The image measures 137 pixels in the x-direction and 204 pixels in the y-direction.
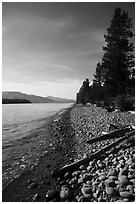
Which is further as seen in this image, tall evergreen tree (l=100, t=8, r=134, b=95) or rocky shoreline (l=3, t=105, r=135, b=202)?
tall evergreen tree (l=100, t=8, r=134, b=95)

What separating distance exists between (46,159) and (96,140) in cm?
280

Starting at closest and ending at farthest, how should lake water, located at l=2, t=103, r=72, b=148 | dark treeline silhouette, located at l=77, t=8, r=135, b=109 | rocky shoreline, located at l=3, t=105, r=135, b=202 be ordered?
rocky shoreline, located at l=3, t=105, r=135, b=202, lake water, located at l=2, t=103, r=72, b=148, dark treeline silhouette, located at l=77, t=8, r=135, b=109

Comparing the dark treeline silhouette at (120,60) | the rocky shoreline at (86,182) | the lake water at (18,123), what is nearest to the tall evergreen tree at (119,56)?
the dark treeline silhouette at (120,60)

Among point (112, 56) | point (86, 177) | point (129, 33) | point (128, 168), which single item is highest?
point (129, 33)

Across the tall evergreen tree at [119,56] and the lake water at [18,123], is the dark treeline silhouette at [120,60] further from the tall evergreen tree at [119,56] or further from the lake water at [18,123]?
the lake water at [18,123]

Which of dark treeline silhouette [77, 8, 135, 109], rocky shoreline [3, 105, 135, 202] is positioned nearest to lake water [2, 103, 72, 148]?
rocky shoreline [3, 105, 135, 202]

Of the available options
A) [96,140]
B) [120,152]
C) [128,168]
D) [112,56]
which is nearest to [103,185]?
[128,168]

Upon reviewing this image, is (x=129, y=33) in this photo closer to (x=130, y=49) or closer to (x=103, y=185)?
(x=130, y=49)

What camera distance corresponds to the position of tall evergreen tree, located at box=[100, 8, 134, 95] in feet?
74.7

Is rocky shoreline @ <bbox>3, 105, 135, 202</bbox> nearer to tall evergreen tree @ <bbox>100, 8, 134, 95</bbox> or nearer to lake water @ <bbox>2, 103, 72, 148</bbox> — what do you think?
lake water @ <bbox>2, 103, 72, 148</bbox>

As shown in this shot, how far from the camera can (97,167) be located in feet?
17.3

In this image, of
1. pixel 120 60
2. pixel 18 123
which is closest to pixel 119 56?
pixel 120 60

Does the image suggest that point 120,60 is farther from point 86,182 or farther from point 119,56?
point 86,182

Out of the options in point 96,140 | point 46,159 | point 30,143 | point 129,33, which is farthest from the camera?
point 129,33
